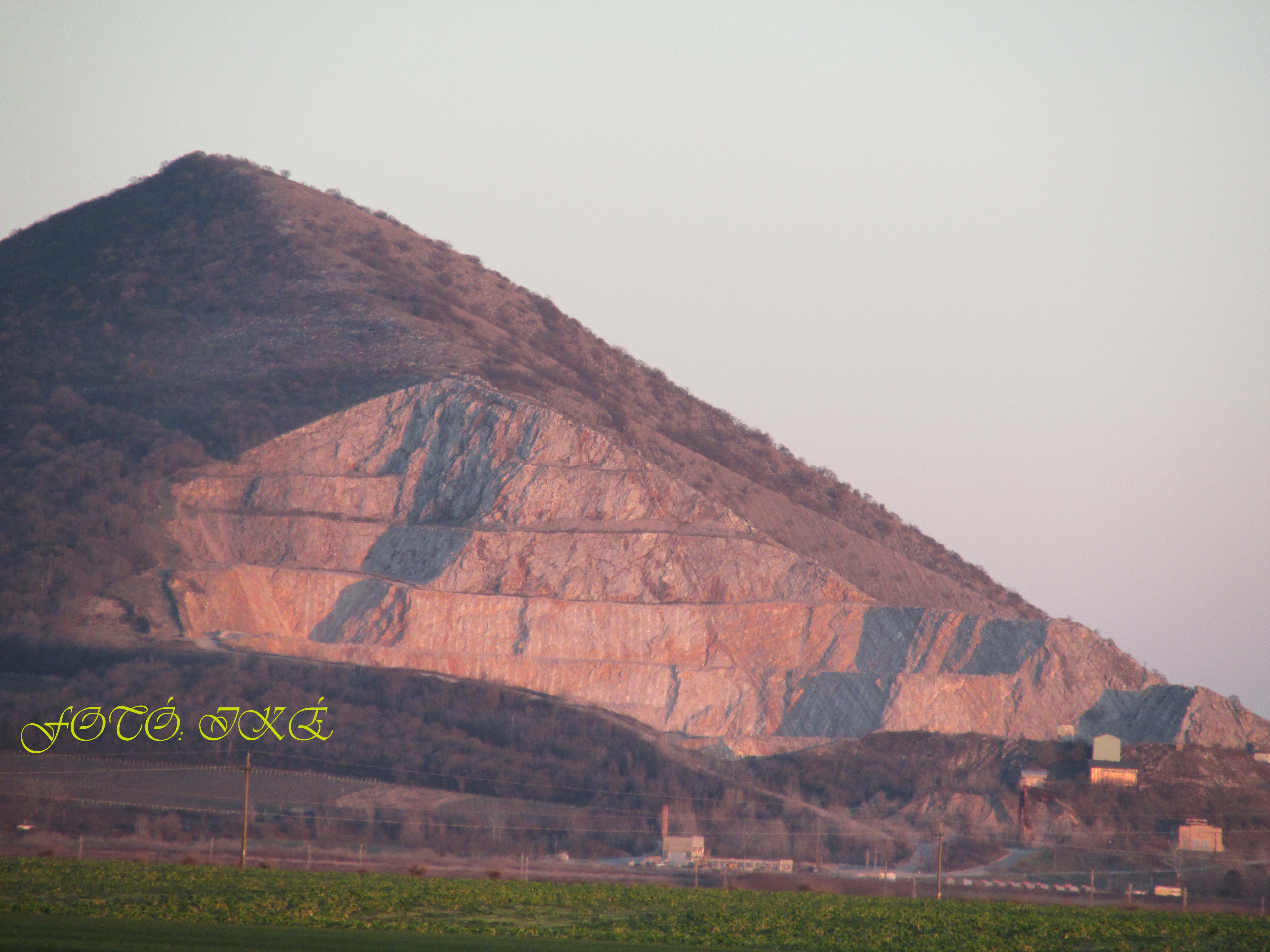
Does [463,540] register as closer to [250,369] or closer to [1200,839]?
[250,369]

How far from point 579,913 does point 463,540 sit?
1964 inches

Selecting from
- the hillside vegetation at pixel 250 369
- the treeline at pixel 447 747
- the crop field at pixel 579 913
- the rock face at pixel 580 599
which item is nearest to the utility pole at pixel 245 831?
the crop field at pixel 579 913

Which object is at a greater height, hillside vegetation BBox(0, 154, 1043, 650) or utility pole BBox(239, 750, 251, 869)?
hillside vegetation BBox(0, 154, 1043, 650)

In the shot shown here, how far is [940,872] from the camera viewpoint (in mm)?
48625

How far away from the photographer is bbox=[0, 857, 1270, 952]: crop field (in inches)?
1373

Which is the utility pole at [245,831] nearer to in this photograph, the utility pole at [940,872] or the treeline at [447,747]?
the treeline at [447,747]

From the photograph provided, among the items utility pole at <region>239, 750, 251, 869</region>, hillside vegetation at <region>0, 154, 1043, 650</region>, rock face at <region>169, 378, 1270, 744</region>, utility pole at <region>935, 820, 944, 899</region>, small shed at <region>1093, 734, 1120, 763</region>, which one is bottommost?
utility pole at <region>935, 820, 944, 899</region>

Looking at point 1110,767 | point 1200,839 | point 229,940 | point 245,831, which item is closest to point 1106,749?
point 1110,767

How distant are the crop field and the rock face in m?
33.9

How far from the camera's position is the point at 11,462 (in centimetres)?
9594

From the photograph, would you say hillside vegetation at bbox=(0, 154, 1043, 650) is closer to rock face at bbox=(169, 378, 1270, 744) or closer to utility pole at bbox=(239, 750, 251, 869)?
rock face at bbox=(169, 378, 1270, 744)

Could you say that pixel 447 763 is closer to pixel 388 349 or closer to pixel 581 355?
pixel 388 349

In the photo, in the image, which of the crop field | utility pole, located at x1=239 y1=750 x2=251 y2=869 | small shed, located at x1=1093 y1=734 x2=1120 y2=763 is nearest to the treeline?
utility pole, located at x1=239 y1=750 x2=251 y2=869

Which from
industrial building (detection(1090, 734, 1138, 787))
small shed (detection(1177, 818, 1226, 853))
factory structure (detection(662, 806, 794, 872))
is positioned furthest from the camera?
industrial building (detection(1090, 734, 1138, 787))
